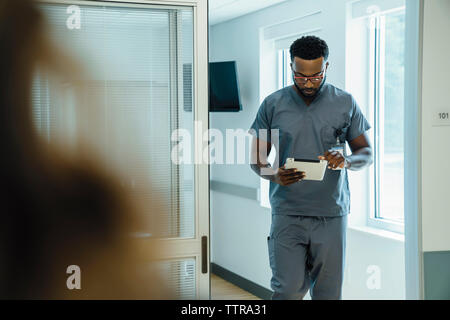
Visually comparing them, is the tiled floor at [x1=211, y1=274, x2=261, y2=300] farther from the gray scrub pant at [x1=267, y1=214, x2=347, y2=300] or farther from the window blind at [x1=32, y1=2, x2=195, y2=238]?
the window blind at [x1=32, y1=2, x2=195, y2=238]

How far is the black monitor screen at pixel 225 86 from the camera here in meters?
3.43

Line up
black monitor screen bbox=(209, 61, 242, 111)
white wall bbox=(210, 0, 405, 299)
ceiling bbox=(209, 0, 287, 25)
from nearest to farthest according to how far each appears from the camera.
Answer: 1. white wall bbox=(210, 0, 405, 299)
2. ceiling bbox=(209, 0, 287, 25)
3. black monitor screen bbox=(209, 61, 242, 111)

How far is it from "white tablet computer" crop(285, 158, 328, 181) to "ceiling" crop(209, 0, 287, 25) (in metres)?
1.59

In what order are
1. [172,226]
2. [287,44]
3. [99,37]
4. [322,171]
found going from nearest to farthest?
[99,37] < [172,226] < [322,171] < [287,44]

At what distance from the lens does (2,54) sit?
0.38 meters

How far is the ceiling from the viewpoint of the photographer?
305 centimetres

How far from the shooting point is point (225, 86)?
11.4 feet

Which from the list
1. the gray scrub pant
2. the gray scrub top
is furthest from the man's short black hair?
the gray scrub pant

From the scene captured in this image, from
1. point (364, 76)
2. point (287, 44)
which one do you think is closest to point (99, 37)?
point (364, 76)

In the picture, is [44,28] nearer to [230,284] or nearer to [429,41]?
[429,41]

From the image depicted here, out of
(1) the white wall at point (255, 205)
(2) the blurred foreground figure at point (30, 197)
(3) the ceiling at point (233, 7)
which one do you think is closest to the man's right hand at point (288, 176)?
(1) the white wall at point (255, 205)

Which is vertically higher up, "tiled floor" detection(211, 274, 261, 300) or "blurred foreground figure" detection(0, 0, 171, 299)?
"blurred foreground figure" detection(0, 0, 171, 299)

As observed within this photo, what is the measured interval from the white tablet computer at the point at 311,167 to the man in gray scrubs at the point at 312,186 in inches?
2.5
